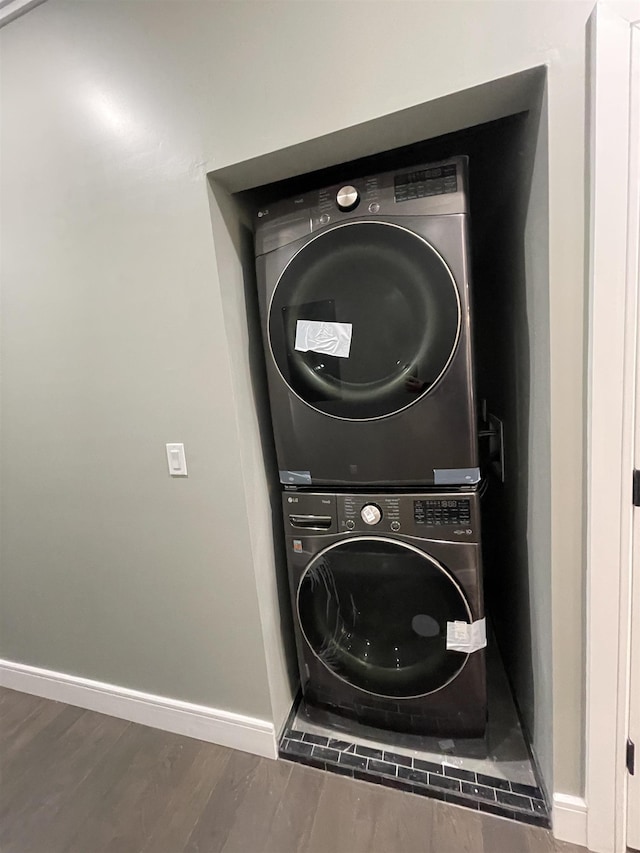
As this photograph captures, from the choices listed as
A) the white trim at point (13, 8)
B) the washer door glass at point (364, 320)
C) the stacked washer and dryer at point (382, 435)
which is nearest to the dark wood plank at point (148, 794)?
the stacked washer and dryer at point (382, 435)

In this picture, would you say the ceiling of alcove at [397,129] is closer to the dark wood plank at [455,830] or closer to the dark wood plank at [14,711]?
the dark wood plank at [455,830]

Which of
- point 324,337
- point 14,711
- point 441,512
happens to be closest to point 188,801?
point 14,711

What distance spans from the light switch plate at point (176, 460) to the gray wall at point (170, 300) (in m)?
0.03

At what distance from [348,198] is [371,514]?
3.00 ft

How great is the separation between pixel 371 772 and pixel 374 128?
1.88 meters

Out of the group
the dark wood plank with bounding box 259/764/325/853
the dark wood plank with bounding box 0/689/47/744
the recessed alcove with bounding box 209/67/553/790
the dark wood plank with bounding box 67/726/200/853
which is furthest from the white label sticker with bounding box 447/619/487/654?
the dark wood plank with bounding box 0/689/47/744

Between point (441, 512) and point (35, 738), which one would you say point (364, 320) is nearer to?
point (441, 512)

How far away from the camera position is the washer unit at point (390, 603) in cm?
114

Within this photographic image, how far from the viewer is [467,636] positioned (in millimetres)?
1146

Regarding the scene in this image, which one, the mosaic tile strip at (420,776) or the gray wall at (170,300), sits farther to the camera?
the mosaic tile strip at (420,776)

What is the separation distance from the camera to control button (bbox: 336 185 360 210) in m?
1.07

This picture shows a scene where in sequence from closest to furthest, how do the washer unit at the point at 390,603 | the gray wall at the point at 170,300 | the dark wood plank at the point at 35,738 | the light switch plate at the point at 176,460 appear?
the gray wall at the point at 170,300 < the washer unit at the point at 390,603 < the light switch plate at the point at 176,460 < the dark wood plank at the point at 35,738

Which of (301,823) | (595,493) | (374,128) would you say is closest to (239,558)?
(301,823)

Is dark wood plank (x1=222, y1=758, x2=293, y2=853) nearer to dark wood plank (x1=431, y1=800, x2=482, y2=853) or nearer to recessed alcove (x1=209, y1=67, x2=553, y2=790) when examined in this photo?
recessed alcove (x1=209, y1=67, x2=553, y2=790)
